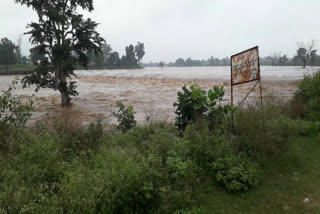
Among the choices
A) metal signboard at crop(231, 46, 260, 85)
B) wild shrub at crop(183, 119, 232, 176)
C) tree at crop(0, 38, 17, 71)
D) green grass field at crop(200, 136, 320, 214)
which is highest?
tree at crop(0, 38, 17, 71)

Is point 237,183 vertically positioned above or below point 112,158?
below

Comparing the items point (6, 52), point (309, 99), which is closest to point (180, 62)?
point (6, 52)

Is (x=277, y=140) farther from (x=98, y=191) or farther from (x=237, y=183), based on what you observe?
(x=98, y=191)

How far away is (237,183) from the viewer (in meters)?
4.09

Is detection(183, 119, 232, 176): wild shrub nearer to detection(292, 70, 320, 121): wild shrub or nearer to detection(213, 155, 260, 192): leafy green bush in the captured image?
detection(213, 155, 260, 192): leafy green bush

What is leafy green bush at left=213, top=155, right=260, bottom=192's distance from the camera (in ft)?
13.5

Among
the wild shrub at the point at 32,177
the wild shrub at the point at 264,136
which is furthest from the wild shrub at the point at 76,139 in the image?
the wild shrub at the point at 264,136

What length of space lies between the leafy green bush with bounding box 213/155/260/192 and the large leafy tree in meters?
10.2

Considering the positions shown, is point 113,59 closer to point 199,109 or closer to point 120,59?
point 120,59

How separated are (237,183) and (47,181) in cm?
281

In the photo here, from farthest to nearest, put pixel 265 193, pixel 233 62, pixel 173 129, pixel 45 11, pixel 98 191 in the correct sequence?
pixel 45 11, pixel 233 62, pixel 173 129, pixel 265 193, pixel 98 191

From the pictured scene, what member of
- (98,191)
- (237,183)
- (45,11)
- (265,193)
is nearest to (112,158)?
(98,191)

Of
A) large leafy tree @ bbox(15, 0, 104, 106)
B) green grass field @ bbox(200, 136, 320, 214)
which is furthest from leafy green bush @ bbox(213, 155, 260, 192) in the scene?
large leafy tree @ bbox(15, 0, 104, 106)

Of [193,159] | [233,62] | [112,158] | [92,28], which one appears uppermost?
[92,28]
